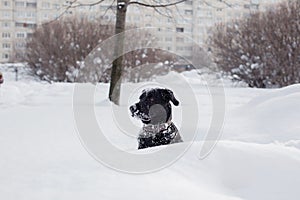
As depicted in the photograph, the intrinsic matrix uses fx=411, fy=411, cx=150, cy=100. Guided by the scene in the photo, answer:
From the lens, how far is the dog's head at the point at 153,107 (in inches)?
140

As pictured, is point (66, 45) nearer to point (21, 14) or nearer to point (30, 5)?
point (30, 5)

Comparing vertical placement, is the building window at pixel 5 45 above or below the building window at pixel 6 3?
below

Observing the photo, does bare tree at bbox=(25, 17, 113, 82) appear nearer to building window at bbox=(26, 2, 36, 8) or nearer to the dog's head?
the dog's head

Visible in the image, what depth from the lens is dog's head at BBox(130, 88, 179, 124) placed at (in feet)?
11.6

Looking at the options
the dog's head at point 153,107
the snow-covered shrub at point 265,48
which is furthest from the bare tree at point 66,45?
the dog's head at point 153,107

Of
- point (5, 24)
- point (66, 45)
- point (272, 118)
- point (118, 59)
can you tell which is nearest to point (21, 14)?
point (5, 24)

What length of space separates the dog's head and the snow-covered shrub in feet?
38.5

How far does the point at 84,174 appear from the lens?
2.28 m

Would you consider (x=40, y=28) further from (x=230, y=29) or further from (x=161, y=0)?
(x=161, y=0)

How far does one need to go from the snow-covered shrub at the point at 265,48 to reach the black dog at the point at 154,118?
1177 cm

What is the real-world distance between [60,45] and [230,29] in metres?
7.49

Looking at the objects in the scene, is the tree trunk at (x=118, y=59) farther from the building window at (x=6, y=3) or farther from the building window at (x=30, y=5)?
the building window at (x=6, y=3)

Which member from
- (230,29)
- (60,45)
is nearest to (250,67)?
(230,29)

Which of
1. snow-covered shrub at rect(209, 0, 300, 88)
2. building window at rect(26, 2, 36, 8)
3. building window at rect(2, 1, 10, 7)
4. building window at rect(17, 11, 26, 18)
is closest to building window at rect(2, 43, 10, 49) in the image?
building window at rect(17, 11, 26, 18)
